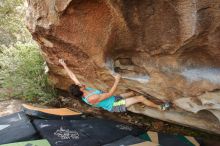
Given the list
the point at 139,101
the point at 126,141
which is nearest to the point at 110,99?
the point at 139,101

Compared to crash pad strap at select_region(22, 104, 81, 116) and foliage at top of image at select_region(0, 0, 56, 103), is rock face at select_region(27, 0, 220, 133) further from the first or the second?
foliage at top of image at select_region(0, 0, 56, 103)

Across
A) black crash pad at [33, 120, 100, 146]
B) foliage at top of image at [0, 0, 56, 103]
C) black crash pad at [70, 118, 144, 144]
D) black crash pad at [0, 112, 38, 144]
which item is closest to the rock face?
black crash pad at [70, 118, 144, 144]

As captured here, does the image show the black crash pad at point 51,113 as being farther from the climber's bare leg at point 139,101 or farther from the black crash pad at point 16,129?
the climber's bare leg at point 139,101

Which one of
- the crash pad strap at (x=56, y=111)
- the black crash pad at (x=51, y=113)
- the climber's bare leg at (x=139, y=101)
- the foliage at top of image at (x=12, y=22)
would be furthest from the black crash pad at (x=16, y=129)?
the foliage at top of image at (x=12, y=22)

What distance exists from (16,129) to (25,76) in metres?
2.54

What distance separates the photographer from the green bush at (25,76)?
768cm

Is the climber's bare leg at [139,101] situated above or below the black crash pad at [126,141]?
above

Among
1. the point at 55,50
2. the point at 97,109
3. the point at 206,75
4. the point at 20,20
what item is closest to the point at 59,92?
the point at 97,109

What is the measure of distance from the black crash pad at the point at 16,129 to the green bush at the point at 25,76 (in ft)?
4.14

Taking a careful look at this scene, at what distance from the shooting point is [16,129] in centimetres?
577

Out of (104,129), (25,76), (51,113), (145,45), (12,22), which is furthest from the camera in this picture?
(12,22)

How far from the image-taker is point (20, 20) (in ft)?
36.4

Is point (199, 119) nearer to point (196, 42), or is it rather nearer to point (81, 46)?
point (196, 42)

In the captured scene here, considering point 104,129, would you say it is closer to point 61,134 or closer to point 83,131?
point 83,131
